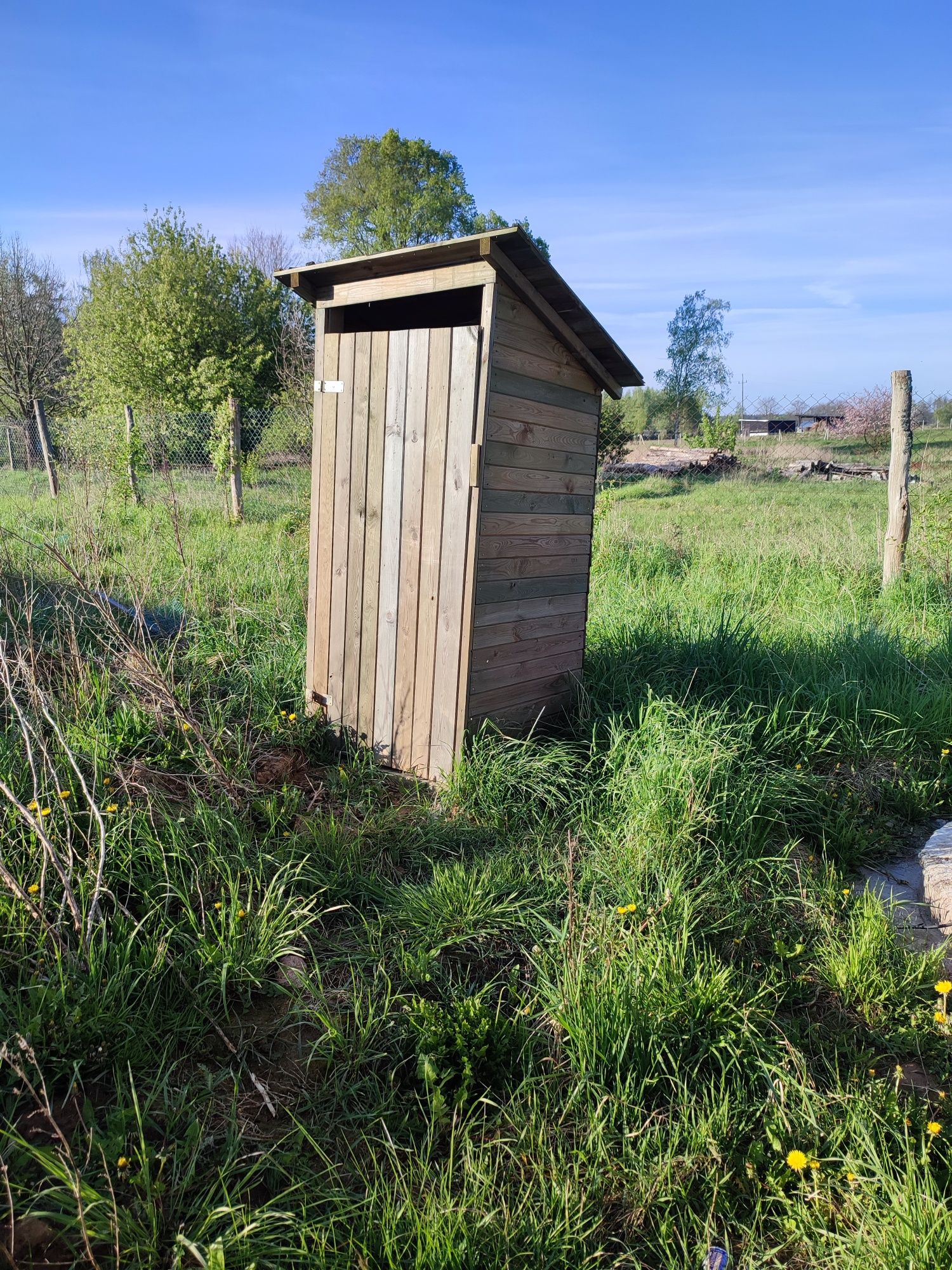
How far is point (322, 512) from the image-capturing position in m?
4.30

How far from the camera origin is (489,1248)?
1.72 meters

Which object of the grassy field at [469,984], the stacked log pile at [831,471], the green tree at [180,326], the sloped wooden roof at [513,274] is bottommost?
the grassy field at [469,984]

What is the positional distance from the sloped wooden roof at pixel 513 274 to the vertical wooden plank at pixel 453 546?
337 millimetres

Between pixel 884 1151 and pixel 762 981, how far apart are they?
2.08 ft

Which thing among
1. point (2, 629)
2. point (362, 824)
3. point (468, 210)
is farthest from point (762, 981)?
point (468, 210)

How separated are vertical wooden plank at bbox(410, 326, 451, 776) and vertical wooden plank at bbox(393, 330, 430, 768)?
0.03 metres

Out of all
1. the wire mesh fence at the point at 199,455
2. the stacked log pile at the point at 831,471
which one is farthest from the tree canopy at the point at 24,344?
the stacked log pile at the point at 831,471

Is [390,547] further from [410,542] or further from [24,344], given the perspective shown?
[24,344]

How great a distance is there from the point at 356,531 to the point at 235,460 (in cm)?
769

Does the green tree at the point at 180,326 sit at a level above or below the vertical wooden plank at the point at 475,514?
above

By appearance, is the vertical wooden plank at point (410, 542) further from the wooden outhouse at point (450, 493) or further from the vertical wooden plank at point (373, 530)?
the vertical wooden plank at point (373, 530)

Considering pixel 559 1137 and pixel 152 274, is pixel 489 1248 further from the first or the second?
pixel 152 274

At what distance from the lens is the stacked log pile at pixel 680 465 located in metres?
24.0

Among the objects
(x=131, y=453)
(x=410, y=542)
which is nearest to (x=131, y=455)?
(x=131, y=453)
